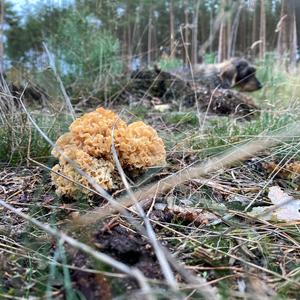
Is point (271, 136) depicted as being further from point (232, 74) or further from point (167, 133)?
point (232, 74)

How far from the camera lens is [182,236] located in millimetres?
1530

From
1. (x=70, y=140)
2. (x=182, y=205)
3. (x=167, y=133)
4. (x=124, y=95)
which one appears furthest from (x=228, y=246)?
(x=124, y=95)

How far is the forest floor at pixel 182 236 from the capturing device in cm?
114

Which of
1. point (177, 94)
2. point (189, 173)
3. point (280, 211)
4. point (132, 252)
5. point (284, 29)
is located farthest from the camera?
point (284, 29)

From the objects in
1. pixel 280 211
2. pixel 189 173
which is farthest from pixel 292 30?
pixel 280 211

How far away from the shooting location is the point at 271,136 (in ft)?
7.67

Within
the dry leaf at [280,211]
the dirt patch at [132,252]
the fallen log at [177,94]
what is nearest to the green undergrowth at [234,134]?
the dry leaf at [280,211]

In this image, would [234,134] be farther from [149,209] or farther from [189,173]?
[149,209]

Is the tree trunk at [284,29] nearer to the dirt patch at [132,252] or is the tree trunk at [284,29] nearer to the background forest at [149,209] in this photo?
the background forest at [149,209]

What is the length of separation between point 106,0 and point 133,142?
409cm

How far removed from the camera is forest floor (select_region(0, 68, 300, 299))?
1140 mm

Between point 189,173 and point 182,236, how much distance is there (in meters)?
0.53

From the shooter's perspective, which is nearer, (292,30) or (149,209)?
(149,209)

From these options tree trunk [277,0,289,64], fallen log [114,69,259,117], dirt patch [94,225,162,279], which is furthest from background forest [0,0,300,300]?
fallen log [114,69,259,117]
